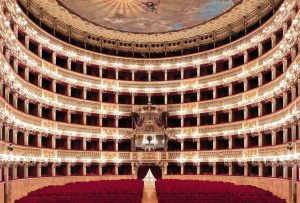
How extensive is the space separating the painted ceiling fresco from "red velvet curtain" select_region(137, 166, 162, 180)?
45.5 feet

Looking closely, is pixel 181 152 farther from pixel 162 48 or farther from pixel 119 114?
pixel 162 48

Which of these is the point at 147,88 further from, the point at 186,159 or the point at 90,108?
the point at 186,159

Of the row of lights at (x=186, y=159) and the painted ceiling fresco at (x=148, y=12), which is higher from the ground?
the painted ceiling fresco at (x=148, y=12)

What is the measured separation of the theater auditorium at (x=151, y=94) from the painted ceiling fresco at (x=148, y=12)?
93mm

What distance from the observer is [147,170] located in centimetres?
4575

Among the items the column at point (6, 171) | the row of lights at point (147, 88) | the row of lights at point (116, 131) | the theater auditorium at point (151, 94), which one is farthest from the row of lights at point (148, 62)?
the column at point (6, 171)

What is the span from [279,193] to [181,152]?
1528 cm

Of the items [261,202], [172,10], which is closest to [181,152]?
[172,10]

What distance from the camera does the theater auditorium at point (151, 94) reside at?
1254 inches

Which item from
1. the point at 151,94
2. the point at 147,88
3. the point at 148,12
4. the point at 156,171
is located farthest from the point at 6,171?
the point at 151,94

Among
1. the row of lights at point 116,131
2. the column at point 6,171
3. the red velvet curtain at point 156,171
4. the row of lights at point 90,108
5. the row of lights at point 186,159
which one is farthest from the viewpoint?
the red velvet curtain at point 156,171

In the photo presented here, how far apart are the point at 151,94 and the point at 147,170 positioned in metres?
7.79

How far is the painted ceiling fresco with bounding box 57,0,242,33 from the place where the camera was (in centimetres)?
3631

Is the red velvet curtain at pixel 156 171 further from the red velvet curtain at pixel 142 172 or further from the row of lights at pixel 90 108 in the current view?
the row of lights at pixel 90 108
